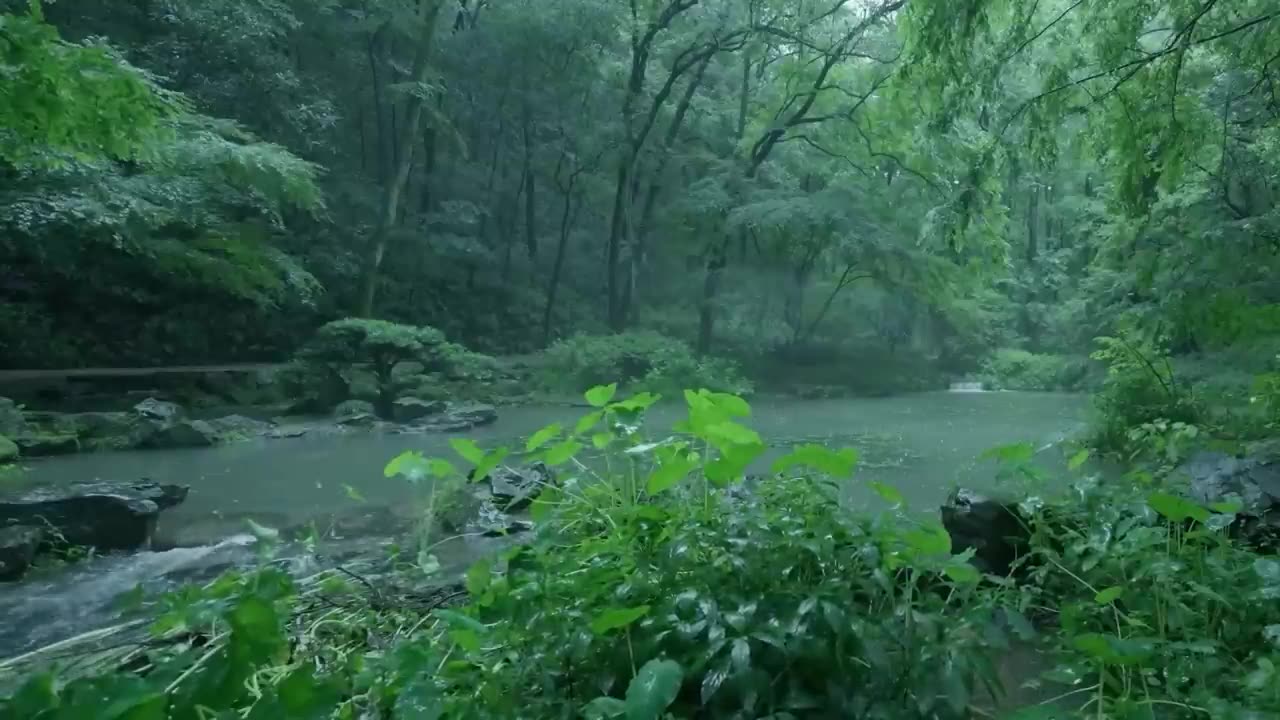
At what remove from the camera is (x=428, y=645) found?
1485 millimetres

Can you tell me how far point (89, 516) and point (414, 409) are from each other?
4176mm

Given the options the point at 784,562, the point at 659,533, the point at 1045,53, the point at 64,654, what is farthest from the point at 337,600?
the point at 1045,53

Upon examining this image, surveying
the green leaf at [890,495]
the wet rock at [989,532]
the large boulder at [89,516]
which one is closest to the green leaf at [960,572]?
the green leaf at [890,495]

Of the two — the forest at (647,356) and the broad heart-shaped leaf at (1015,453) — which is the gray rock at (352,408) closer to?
the forest at (647,356)

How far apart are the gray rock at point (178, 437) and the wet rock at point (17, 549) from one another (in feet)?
10.6

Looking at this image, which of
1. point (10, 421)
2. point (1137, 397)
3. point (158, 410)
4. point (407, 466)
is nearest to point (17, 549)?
point (407, 466)

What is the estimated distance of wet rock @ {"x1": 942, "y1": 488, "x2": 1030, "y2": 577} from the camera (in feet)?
7.58

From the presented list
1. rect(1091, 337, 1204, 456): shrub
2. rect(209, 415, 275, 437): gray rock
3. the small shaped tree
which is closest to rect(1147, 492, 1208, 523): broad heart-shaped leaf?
rect(1091, 337, 1204, 456): shrub

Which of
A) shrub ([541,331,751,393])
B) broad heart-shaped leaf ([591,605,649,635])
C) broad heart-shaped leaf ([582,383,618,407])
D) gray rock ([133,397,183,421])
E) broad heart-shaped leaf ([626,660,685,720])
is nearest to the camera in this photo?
broad heart-shaped leaf ([626,660,685,720])

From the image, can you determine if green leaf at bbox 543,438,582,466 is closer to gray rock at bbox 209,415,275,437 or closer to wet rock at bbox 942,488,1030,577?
wet rock at bbox 942,488,1030,577

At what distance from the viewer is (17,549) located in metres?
2.98

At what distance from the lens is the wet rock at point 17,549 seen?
2930 millimetres

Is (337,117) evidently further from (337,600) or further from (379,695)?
(379,695)

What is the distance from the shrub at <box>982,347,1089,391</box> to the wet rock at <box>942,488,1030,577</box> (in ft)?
13.5
